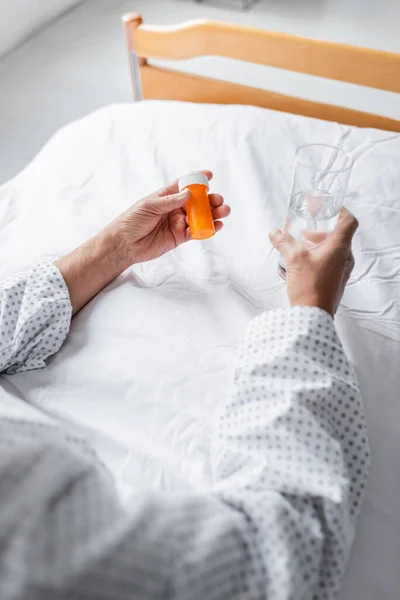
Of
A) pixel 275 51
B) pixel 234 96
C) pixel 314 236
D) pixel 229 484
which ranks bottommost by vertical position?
pixel 229 484

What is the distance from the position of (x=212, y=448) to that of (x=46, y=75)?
8.24 feet

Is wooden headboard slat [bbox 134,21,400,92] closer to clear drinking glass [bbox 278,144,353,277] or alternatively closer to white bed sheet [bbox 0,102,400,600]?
white bed sheet [bbox 0,102,400,600]

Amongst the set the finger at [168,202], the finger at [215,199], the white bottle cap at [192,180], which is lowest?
the finger at [215,199]

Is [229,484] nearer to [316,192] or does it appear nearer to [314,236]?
[314,236]

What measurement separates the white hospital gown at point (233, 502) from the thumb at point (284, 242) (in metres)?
0.14

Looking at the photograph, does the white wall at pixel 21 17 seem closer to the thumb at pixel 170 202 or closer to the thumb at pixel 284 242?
the thumb at pixel 170 202

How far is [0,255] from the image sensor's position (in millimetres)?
1156

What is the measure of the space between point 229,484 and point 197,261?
0.52m

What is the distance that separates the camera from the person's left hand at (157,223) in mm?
1031

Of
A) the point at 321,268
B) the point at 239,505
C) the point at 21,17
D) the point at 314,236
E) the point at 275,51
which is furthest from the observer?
the point at 21,17

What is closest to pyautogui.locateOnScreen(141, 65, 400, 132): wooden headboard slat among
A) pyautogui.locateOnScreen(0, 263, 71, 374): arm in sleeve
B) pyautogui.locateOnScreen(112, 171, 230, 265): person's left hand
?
pyautogui.locateOnScreen(112, 171, 230, 265): person's left hand

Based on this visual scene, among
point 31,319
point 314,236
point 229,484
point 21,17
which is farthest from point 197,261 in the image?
point 21,17

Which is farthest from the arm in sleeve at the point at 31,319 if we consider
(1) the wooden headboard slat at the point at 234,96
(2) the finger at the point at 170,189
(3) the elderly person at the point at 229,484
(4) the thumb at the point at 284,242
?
(1) the wooden headboard slat at the point at 234,96

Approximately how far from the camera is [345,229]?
0.90 m
